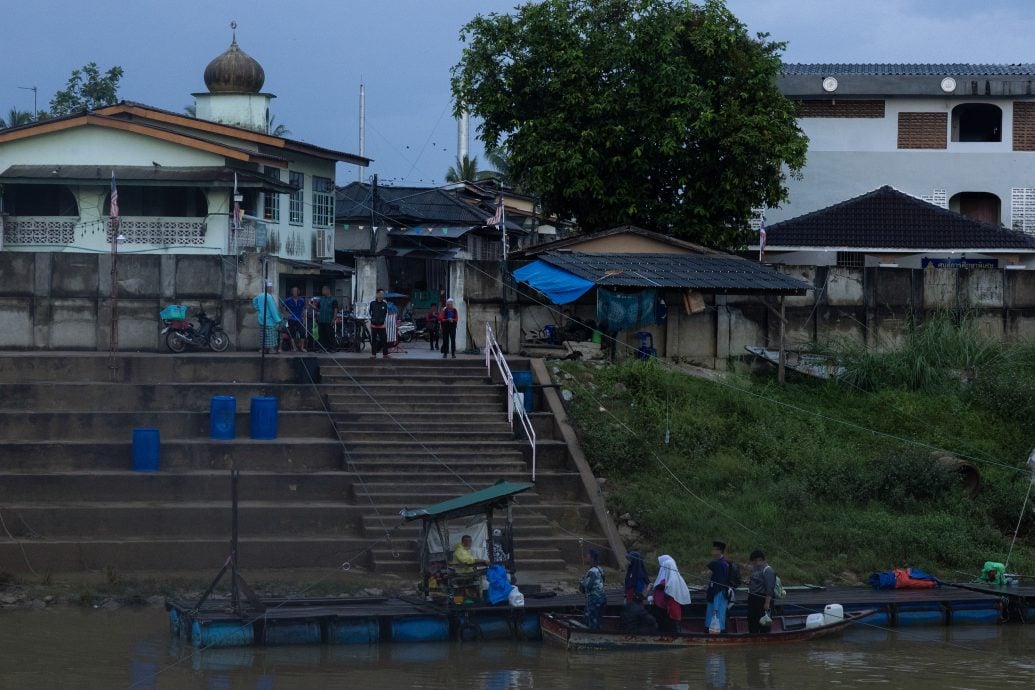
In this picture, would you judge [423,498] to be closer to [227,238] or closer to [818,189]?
[227,238]

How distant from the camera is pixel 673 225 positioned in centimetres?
3472

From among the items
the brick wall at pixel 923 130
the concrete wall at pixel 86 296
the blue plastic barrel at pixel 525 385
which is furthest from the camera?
the brick wall at pixel 923 130

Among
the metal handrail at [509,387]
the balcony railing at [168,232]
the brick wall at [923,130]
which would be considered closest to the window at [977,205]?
Result: the brick wall at [923,130]

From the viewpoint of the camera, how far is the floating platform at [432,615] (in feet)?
54.3

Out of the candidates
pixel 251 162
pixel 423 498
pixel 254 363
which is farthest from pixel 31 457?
pixel 251 162

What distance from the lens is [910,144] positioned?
43094 mm

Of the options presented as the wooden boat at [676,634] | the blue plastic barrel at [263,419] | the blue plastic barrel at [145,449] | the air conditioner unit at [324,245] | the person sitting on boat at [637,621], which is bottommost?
the wooden boat at [676,634]

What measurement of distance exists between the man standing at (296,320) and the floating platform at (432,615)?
34.0 ft

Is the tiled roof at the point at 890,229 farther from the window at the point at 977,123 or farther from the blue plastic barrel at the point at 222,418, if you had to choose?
the blue plastic barrel at the point at 222,418

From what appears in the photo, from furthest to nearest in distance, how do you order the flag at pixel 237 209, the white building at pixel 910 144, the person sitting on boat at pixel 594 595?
the white building at pixel 910 144, the flag at pixel 237 209, the person sitting on boat at pixel 594 595

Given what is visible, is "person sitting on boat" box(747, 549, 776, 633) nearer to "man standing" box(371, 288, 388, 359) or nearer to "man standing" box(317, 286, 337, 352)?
"man standing" box(371, 288, 388, 359)

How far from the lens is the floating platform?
652 inches

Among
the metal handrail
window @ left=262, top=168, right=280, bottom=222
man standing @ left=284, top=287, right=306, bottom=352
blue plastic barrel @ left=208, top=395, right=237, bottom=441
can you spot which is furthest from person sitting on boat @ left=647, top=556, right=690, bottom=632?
window @ left=262, top=168, right=280, bottom=222

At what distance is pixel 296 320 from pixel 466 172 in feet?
115
